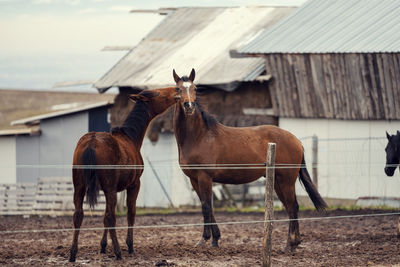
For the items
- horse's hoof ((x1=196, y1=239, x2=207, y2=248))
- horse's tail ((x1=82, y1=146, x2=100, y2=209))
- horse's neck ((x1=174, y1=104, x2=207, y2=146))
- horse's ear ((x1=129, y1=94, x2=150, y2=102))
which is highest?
horse's ear ((x1=129, y1=94, x2=150, y2=102))

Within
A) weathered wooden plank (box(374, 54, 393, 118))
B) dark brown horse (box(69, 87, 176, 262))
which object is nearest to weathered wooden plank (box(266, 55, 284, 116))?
weathered wooden plank (box(374, 54, 393, 118))

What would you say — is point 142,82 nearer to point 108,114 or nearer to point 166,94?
point 108,114

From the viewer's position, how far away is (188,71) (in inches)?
931

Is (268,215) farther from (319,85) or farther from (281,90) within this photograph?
(281,90)

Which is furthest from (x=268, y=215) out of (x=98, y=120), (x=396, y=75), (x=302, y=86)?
(x=98, y=120)

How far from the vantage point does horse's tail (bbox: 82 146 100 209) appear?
10.5 metres

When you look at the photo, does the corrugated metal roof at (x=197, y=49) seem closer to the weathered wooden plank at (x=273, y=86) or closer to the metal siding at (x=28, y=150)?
the weathered wooden plank at (x=273, y=86)

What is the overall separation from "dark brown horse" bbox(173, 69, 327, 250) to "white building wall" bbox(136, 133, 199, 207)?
33.1 ft

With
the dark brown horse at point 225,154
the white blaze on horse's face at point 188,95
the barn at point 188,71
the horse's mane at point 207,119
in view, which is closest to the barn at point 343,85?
the barn at point 188,71

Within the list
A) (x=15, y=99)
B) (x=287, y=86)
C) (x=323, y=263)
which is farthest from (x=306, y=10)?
(x=15, y=99)

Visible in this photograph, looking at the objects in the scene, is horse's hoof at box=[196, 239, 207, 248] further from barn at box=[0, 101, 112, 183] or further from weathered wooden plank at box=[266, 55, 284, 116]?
barn at box=[0, 101, 112, 183]

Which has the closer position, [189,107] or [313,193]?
[189,107]

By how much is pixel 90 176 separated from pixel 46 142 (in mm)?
15736

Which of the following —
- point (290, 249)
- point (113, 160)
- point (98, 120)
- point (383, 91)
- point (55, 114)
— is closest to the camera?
point (113, 160)
